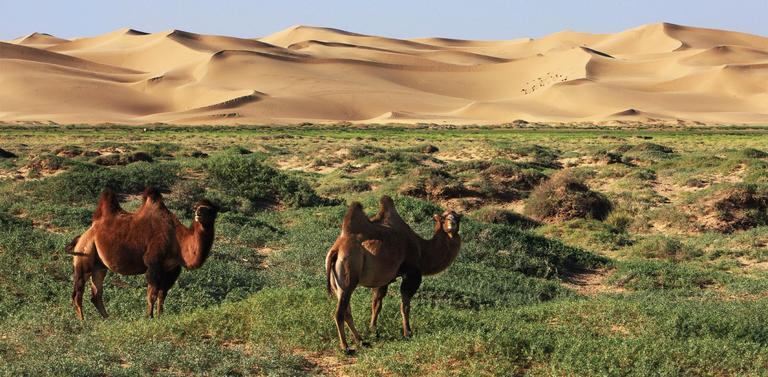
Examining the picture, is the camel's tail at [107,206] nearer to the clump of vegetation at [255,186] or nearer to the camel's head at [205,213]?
the camel's head at [205,213]

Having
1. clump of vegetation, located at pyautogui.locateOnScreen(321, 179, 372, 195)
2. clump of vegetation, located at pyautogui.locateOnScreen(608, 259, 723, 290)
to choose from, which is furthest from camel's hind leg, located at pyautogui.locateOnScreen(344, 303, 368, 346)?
clump of vegetation, located at pyautogui.locateOnScreen(321, 179, 372, 195)

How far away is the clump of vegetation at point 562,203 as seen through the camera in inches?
851

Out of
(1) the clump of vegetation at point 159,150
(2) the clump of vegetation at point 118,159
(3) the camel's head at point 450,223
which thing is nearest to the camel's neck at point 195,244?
(3) the camel's head at point 450,223

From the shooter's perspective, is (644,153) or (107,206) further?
(644,153)

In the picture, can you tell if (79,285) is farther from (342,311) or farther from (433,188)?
(433,188)

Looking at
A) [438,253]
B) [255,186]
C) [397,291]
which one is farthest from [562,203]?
[438,253]

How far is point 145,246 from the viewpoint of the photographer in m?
8.93

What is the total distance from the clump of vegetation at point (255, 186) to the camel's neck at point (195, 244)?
37.2ft

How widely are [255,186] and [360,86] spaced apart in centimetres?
11482

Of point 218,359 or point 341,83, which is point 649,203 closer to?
point 218,359

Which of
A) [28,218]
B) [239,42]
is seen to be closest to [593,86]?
[239,42]

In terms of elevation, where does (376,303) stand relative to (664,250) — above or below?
above

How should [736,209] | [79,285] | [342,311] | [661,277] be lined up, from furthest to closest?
[736,209]
[661,277]
[79,285]
[342,311]

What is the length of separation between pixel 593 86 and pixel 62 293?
128253 mm
